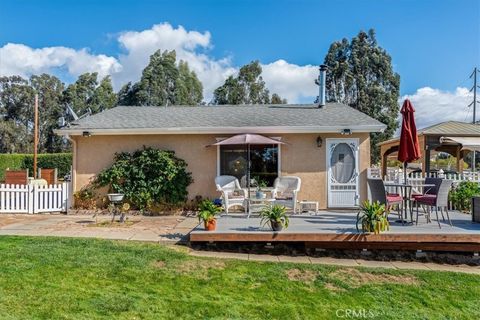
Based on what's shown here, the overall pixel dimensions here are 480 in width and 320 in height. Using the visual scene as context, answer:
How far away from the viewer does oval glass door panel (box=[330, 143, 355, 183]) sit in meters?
11.1

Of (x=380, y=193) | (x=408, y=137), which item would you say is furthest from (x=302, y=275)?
(x=408, y=137)

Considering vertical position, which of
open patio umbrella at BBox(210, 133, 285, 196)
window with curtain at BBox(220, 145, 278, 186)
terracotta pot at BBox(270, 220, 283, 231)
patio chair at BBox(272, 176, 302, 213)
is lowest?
terracotta pot at BBox(270, 220, 283, 231)

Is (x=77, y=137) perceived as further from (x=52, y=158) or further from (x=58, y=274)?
(x=52, y=158)

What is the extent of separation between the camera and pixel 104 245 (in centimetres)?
672

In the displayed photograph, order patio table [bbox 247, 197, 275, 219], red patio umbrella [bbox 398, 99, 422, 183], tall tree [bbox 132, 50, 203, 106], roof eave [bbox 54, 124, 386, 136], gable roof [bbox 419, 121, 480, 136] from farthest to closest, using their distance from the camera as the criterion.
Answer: tall tree [bbox 132, 50, 203, 106]
gable roof [bbox 419, 121, 480, 136]
roof eave [bbox 54, 124, 386, 136]
patio table [bbox 247, 197, 275, 219]
red patio umbrella [bbox 398, 99, 422, 183]

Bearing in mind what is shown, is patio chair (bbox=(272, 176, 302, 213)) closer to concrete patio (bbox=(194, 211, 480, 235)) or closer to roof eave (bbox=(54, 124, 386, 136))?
concrete patio (bbox=(194, 211, 480, 235))

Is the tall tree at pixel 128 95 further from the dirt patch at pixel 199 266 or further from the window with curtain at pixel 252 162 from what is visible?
the dirt patch at pixel 199 266

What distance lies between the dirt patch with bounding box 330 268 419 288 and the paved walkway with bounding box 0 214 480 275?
1.71 feet

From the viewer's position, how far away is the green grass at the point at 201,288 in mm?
4266

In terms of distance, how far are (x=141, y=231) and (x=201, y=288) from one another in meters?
3.84

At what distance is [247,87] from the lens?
108 ft

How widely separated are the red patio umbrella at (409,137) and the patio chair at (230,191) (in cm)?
436

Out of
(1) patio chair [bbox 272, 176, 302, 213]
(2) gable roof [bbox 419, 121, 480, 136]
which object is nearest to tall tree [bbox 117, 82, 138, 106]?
(2) gable roof [bbox 419, 121, 480, 136]

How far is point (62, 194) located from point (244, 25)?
1063 cm
